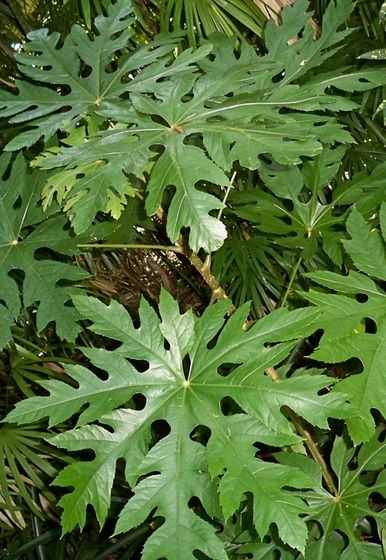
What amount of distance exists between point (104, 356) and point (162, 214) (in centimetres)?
27

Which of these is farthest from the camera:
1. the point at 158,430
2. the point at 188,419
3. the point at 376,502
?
the point at 158,430

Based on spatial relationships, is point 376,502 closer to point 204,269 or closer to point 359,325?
point 359,325

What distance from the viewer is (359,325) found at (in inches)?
38.2

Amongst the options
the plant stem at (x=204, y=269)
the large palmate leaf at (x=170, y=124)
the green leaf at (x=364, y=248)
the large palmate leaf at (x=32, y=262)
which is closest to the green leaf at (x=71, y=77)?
the large palmate leaf at (x=170, y=124)

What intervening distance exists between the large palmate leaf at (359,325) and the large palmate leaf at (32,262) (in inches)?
15.5

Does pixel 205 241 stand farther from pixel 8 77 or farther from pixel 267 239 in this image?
pixel 8 77

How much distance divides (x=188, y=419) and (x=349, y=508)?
0.34 metres

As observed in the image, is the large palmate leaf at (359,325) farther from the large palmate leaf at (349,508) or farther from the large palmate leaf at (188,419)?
the large palmate leaf at (349,508)

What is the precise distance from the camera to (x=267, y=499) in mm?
784

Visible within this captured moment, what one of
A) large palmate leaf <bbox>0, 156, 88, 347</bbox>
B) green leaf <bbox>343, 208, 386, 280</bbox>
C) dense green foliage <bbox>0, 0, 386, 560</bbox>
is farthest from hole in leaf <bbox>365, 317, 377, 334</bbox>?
large palmate leaf <bbox>0, 156, 88, 347</bbox>

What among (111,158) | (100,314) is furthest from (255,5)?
(100,314)

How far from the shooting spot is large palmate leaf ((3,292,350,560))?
0.81m

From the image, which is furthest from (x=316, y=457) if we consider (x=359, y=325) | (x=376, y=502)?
(x=376, y=502)

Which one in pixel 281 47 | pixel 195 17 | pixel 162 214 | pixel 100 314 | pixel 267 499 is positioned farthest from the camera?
pixel 195 17
